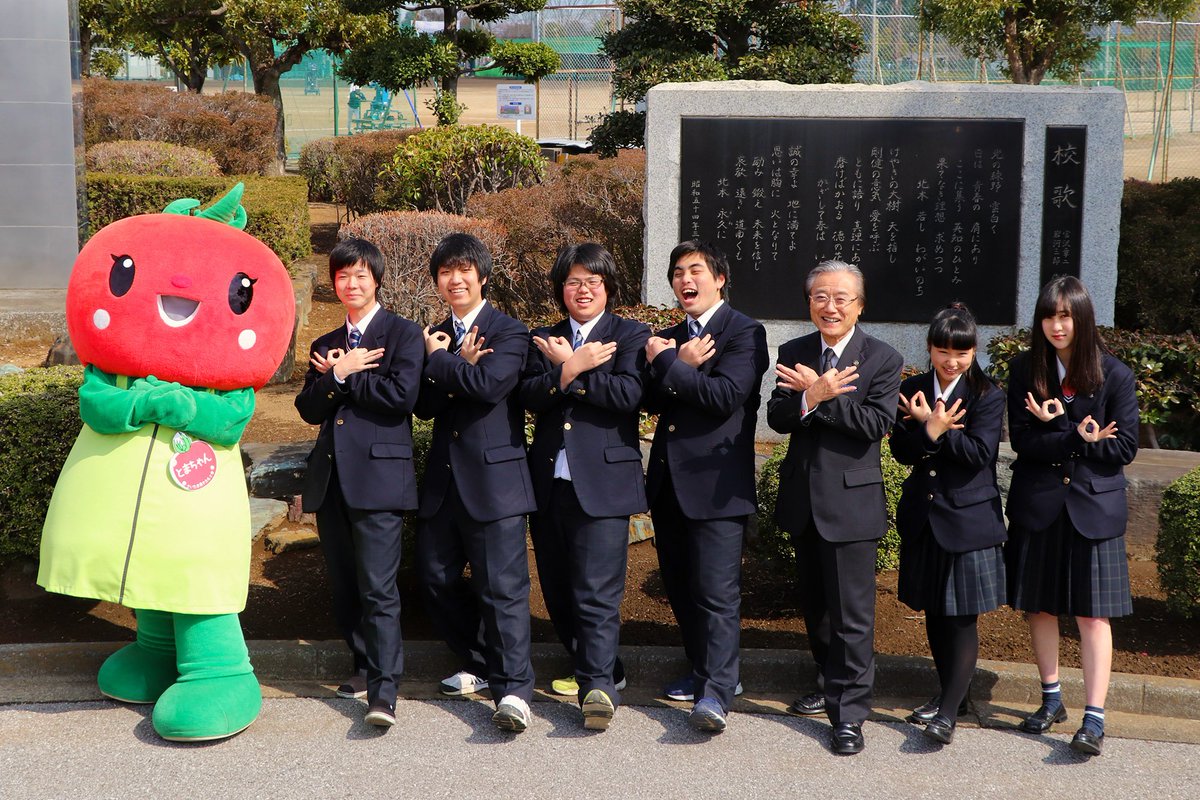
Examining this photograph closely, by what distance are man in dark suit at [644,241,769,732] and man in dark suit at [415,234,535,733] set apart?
20.7 inches

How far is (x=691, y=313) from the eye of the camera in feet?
14.8

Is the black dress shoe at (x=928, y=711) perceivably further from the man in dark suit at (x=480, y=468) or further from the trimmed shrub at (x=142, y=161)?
the trimmed shrub at (x=142, y=161)

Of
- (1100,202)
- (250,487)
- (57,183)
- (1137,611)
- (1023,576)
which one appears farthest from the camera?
(57,183)

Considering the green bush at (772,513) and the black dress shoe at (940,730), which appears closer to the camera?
the black dress shoe at (940,730)

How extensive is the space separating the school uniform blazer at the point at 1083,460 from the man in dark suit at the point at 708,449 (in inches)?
38.9

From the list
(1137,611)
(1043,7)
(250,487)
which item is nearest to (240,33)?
(1043,7)

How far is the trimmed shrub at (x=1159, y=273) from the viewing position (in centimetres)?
813

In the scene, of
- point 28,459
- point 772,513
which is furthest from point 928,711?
point 28,459

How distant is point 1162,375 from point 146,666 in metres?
5.70

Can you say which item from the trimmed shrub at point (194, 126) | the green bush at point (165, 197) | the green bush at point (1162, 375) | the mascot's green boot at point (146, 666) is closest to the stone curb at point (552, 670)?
the mascot's green boot at point (146, 666)

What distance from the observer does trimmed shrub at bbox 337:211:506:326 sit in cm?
896

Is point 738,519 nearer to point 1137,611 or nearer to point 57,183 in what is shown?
point 1137,611

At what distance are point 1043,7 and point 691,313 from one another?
868cm

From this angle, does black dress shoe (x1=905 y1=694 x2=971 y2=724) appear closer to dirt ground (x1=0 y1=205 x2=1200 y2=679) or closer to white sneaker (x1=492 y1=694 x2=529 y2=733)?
dirt ground (x1=0 y1=205 x2=1200 y2=679)
